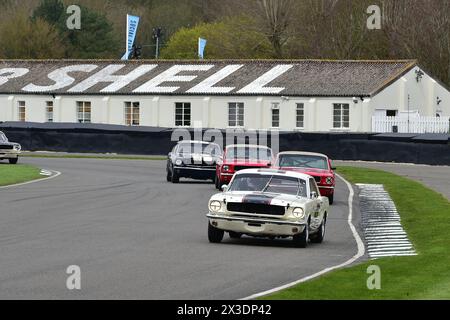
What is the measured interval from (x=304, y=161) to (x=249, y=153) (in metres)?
3.70

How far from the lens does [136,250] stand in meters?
→ 20.7

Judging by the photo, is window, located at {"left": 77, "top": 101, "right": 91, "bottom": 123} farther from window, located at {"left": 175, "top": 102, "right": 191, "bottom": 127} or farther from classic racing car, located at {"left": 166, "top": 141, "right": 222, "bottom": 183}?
classic racing car, located at {"left": 166, "top": 141, "right": 222, "bottom": 183}

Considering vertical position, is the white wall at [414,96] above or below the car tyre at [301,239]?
above

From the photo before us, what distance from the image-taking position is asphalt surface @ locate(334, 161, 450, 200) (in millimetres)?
43897

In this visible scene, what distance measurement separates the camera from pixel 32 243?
2159 cm

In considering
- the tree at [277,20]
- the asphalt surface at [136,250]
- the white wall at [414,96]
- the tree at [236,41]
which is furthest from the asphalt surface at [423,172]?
the tree at [236,41]

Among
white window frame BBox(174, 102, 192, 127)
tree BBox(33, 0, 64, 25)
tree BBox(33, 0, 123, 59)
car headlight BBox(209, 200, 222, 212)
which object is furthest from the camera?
tree BBox(33, 0, 64, 25)

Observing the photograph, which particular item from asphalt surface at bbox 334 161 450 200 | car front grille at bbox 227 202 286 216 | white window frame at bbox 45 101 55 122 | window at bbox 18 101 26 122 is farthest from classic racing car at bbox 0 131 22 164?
car front grille at bbox 227 202 286 216

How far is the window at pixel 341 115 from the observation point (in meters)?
75.1

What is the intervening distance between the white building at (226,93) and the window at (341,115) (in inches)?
2.4

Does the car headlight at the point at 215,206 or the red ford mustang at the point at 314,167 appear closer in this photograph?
the car headlight at the point at 215,206

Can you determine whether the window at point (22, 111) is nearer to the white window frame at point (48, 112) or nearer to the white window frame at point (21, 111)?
the white window frame at point (21, 111)

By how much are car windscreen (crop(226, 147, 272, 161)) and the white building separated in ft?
116
